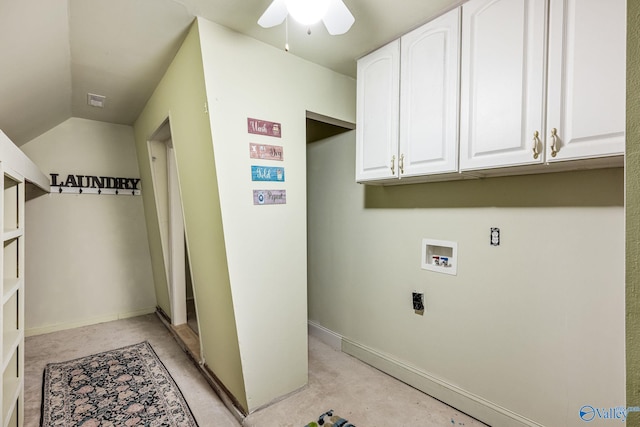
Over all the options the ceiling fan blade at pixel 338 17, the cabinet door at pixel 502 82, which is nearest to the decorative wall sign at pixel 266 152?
the ceiling fan blade at pixel 338 17

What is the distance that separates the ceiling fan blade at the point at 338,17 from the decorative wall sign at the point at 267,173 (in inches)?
35.8

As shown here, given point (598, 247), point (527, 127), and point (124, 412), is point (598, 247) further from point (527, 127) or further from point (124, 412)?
point (124, 412)

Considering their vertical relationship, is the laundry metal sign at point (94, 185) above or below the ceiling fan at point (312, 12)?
below

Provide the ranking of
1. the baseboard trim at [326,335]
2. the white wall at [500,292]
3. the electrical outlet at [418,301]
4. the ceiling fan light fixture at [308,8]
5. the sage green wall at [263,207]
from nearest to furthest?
1. the ceiling fan light fixture at [308,8]
2. the white wall at [500,292]
3. the sage green wall at [263,207]
4. the electrical outlet at [418,301]
5. the baseboard trim at [326,335]

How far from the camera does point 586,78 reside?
4.16 feet

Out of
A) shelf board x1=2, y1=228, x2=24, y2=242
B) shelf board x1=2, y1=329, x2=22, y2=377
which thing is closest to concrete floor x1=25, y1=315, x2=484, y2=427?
shelf board x1=2, y1=329, x2=22, y2=377

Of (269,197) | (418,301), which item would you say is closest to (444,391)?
(418,301)

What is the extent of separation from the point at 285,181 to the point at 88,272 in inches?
123

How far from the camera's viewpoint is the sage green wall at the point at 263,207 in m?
1.83

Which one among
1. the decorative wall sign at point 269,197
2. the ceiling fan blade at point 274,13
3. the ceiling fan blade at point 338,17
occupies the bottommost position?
the decorative wall sign at point 269,197

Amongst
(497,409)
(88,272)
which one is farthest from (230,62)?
(88,272)

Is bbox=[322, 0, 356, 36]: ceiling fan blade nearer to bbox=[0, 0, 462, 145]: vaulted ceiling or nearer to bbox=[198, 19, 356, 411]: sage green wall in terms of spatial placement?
bbox=[0, 0, 462, 145]: vaulted ceiling

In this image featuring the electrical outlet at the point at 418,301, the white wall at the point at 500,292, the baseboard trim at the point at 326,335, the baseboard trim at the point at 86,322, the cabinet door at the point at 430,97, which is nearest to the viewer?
the white wall at the point at 500,292

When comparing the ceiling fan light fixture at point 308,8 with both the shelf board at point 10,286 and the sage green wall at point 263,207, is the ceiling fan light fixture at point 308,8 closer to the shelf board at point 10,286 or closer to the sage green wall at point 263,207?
the sage green wall at point 263,207
